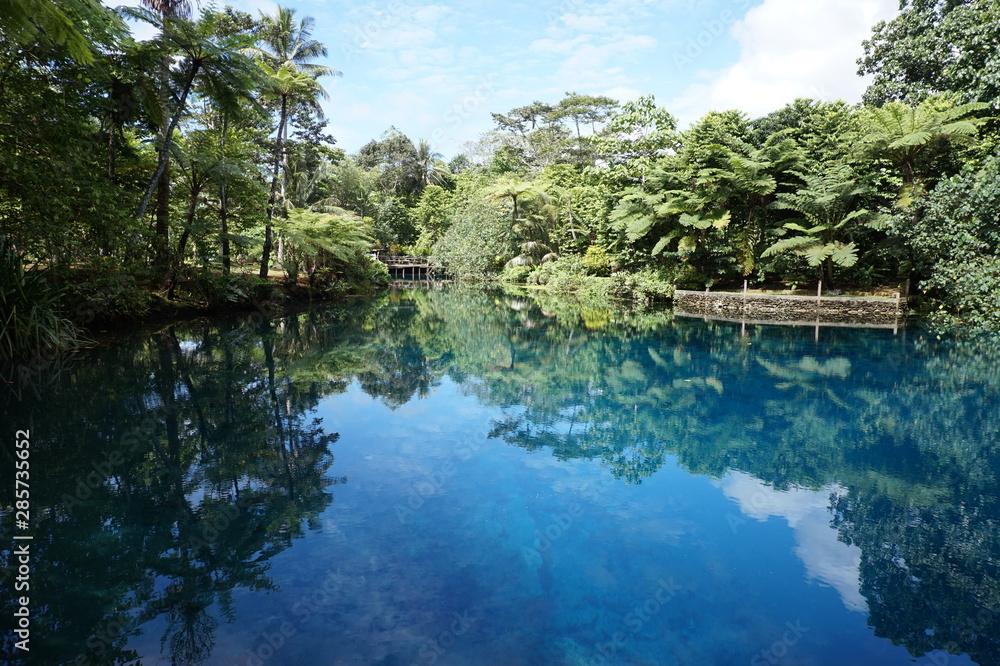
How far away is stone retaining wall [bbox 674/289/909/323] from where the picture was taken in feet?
46.9

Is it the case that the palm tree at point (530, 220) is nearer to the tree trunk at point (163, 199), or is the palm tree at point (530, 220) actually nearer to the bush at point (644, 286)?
the bush at point (644, 286)

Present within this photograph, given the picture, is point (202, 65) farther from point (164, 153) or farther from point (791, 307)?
point (791, 307)

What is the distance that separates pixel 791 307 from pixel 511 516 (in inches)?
563


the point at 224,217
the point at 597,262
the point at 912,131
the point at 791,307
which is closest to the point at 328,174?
the point at 224,217

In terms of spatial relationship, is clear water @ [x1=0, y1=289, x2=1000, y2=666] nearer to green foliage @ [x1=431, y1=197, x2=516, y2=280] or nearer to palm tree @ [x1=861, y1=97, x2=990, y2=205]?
palm tree @ [x1=861, y1=97, x2=990, y2=205]

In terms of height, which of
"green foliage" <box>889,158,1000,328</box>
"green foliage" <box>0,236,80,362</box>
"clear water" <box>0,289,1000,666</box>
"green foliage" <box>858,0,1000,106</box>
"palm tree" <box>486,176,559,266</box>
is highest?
"green foliage" <box>858,0,1000,106</box>

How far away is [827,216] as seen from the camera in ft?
52.4

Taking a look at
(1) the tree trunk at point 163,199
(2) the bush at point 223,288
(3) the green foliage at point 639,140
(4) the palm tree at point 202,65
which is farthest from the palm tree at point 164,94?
(3) the green foliage at point 639,140

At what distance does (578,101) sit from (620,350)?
3078cm

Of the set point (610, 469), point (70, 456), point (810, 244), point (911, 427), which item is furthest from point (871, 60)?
point (70, 456)

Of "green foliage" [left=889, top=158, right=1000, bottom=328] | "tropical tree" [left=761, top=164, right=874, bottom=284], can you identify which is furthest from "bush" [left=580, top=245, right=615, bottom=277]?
"green foliage" [left=889, top=158, right=1000, bottom=328]

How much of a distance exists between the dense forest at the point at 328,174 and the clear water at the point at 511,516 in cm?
300

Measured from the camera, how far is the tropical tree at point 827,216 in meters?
15.1

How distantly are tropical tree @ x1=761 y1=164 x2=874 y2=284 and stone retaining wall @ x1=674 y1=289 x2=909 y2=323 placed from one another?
1123mm
